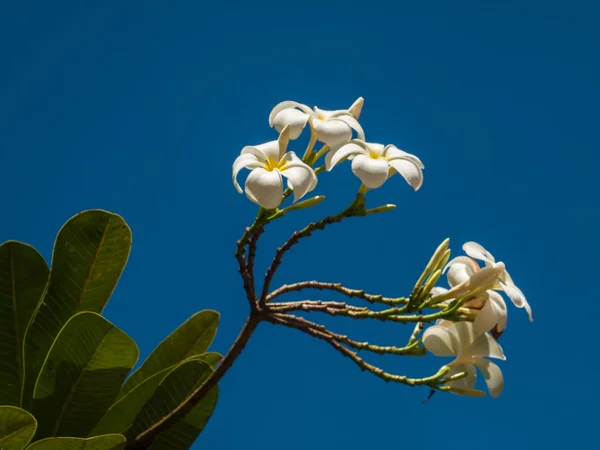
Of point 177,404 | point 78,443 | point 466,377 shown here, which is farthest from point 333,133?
point 78,443

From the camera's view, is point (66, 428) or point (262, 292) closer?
point (262, 292)

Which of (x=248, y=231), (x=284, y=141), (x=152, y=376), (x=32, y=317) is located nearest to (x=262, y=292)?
(x=248, y=231)

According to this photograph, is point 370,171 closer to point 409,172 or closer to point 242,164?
point 409,172

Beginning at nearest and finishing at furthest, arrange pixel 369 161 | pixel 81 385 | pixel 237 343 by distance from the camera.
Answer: pixel 369 161, pixel 237 343, pixel 81 385

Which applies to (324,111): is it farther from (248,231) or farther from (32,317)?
(32,317)

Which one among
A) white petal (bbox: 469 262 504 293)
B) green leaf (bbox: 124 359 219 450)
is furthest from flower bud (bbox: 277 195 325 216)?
green leaf (bbox: 124 359 219 450)

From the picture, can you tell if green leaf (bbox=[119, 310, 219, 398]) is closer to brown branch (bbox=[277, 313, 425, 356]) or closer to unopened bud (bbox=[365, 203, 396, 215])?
brown branch (bbox=[277, 313, 425, 356])

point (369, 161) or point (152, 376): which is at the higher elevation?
point (369, 161)
